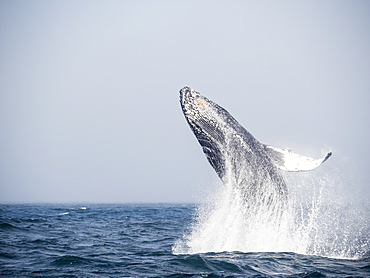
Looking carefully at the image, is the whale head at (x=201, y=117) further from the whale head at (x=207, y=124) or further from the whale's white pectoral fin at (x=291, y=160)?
the whale's white pectoral fin at (x=291, y=160)

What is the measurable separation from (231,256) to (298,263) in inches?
52.7

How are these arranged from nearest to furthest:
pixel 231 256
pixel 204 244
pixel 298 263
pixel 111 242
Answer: pixel 298 263 < pixel 231 256 < pixel 204 244 < pixel 111 242

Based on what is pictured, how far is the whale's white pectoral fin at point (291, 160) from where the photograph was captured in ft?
24.8

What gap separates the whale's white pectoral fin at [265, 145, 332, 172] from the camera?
7.57 metres

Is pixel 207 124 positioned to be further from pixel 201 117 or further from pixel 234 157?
pixel 234 157

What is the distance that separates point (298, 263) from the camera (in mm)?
7004

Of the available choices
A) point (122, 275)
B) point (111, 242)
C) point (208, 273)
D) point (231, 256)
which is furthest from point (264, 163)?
point (111, 242)

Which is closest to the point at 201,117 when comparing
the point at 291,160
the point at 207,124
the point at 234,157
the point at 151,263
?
the point at 207,124

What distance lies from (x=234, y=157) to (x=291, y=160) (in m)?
1.32

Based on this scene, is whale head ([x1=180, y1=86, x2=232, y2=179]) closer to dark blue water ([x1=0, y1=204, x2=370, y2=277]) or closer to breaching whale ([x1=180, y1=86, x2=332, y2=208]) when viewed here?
breaching whale ([x1=180, y1=86, x2=332, y2=208])

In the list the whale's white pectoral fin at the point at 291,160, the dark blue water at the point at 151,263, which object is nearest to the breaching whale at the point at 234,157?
the whale's white pectoral fin at the point at 291,160

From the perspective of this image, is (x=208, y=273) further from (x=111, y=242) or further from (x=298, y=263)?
(x=111, y=242)

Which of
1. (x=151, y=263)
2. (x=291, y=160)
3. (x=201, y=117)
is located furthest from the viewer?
(x=291, y=160)

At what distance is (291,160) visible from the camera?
7.86 meters
